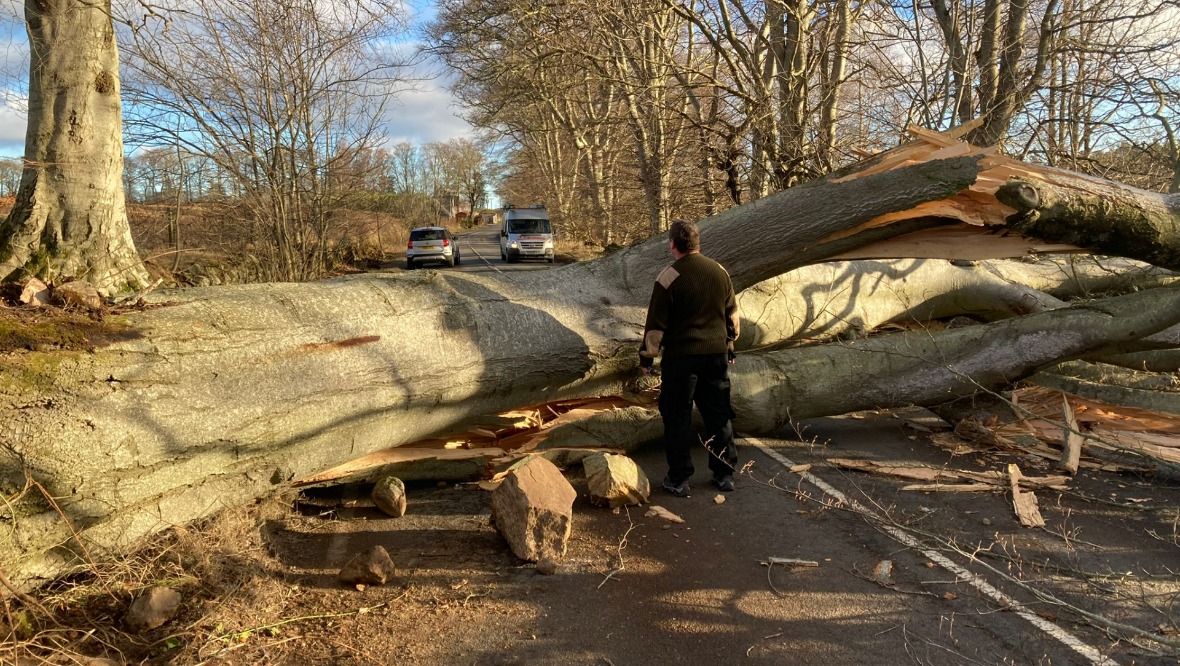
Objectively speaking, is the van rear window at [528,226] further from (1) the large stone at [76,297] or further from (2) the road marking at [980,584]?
(1) the large stone at [76,297]

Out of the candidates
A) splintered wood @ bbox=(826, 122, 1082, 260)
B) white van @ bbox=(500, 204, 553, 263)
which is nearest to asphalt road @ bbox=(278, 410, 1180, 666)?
splintered wood @ bbox=(826, 122, 1082, 260)

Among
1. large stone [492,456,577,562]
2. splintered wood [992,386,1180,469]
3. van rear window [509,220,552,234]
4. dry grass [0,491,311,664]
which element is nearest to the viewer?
dry grass [0,491,311,664]

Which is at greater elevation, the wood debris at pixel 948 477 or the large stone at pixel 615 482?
the large stone at pixel 615 482

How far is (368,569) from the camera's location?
10.6 ft

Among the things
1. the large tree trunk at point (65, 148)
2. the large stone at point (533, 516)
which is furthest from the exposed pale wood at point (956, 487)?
the large tree trunk at point (65, 148)

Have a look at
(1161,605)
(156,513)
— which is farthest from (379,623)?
(1161,605)

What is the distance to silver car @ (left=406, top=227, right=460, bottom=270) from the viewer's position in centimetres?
2469

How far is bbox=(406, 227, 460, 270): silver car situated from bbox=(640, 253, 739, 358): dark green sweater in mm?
21330

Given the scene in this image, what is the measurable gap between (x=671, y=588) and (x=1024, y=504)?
8.08 feet

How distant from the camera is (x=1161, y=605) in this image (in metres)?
2.98

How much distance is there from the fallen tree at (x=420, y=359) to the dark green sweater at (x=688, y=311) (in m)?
0.70

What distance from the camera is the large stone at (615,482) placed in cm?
419

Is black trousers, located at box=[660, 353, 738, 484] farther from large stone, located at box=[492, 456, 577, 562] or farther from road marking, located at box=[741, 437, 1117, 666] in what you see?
large stone, located at box=[492, 456, 577, 562]

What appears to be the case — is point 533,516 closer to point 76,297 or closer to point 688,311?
point 688,311
